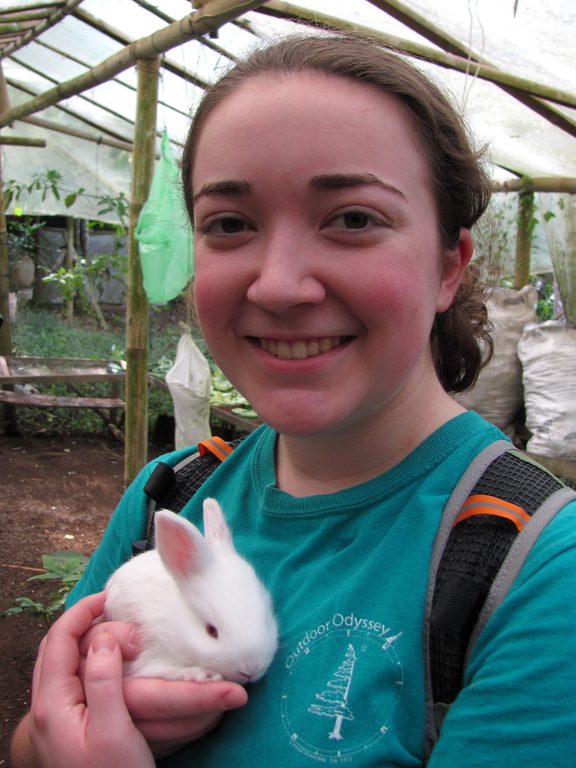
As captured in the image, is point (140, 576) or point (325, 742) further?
point (140, 576)

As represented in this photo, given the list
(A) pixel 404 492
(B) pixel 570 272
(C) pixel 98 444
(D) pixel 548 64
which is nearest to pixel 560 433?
(B) pixel 570 272

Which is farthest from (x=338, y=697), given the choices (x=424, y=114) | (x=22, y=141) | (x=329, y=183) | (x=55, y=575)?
(x=22, y=141)

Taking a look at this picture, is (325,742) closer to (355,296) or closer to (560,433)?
(355,296)

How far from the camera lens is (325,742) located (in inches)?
37.9

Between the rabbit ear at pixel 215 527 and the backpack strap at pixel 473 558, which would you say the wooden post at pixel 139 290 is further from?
the backpack strap at pixel 473 558

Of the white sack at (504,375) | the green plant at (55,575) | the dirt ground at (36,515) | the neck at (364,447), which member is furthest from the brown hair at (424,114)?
the white sack at (504,375)

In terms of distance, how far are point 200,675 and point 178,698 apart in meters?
0.11

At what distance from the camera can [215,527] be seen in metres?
1.28

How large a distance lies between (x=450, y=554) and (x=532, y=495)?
0.49 feet

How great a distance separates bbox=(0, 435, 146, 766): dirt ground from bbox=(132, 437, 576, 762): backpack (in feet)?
9.45

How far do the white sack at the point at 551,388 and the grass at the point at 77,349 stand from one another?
14.0 ft

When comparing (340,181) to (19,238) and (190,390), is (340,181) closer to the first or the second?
(190,390)

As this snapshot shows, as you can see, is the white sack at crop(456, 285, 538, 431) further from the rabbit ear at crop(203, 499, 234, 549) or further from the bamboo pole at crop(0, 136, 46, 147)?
the bamboo pole at crop(0, 136, 46, 147)

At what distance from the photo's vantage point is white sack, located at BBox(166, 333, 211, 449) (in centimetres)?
499
